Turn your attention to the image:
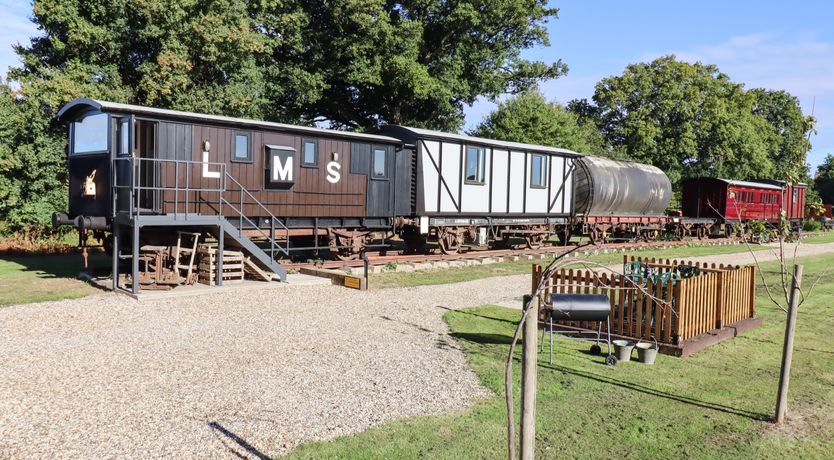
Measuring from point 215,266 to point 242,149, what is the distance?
3.17 meters

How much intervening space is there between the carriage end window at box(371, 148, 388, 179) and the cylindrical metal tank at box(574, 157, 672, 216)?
10359 mm

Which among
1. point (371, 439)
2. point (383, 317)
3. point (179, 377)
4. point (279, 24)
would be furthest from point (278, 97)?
point (371, 439)

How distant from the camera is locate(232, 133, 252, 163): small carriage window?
1555 centimetres

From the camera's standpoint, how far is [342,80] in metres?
33.3

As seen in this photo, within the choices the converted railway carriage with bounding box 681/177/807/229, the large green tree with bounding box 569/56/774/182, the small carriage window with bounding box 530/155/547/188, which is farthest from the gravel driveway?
the large green tree with bounding box 569/56/774/182

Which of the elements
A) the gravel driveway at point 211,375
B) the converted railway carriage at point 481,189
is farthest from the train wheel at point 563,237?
the gravel driveway at point 211,375

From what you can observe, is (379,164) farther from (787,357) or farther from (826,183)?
(826,183)

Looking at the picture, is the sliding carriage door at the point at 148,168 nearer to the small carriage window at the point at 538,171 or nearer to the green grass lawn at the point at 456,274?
the green grass lawn at the point at 456,274

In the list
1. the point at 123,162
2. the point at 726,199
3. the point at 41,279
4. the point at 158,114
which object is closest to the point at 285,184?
the point at 158,114

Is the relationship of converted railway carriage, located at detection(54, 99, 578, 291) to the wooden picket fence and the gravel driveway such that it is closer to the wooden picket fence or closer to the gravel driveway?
the gravel driveway

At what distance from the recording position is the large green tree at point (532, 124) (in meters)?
36.6

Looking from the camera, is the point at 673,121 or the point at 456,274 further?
the point at 673,121

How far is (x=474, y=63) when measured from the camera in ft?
117

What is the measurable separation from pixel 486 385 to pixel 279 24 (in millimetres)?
26695
